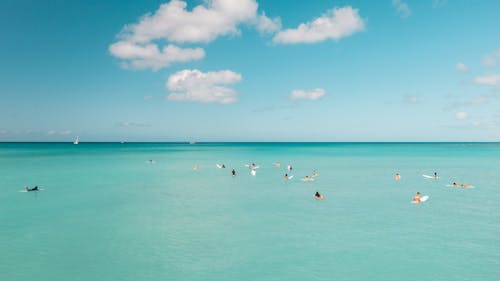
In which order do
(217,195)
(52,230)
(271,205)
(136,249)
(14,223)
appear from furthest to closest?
(217,195) < (271,205) < (14,223) < (52,230) < (136,249)

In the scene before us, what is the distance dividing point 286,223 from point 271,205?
6.24 metres

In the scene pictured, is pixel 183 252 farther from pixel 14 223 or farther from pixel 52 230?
pixel 14 223

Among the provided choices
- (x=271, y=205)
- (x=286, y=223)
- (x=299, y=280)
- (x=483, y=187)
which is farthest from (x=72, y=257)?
(x=483, y=187)

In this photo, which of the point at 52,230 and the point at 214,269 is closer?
the point at 214,269

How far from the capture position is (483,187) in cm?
3962

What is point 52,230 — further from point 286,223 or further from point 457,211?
point 457,211

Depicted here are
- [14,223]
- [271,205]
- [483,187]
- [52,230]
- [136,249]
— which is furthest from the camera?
[483,187]

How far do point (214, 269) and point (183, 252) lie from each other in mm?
2797

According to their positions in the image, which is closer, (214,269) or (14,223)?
(214,269)

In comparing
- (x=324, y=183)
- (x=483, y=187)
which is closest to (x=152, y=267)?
(x=324, y=183)

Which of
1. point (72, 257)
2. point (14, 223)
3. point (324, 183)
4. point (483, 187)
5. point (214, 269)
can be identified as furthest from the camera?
point (324, 183)

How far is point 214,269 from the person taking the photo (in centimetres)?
1620

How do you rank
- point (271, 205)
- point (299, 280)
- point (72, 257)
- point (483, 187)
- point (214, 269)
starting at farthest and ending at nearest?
point (483, 187), point (271, 205), point (72, 257), point (214, 269), point (299, 280)

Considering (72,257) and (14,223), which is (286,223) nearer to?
(72,257)
